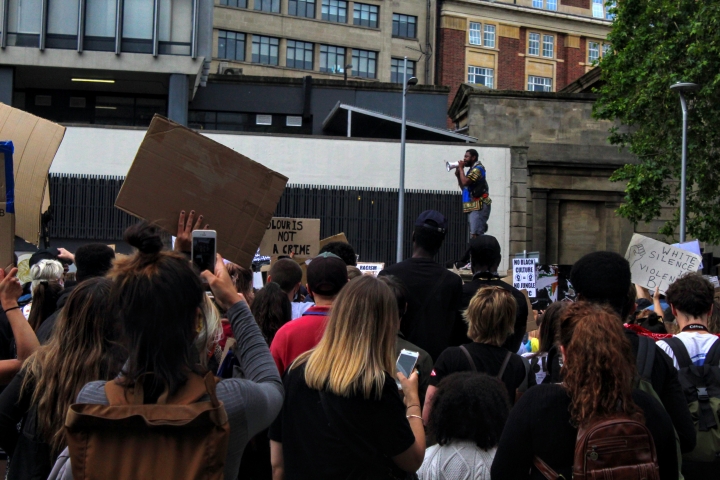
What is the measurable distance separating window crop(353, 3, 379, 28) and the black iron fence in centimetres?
3100

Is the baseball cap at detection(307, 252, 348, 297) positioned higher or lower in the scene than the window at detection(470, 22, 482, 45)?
lower

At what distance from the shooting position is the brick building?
190ft

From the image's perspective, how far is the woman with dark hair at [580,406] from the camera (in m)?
3.16

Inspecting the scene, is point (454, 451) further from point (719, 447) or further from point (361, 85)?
point (361, 85)

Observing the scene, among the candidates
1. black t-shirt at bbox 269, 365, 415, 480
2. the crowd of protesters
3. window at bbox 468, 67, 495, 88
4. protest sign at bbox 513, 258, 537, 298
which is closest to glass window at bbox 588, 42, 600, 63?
window at bbox 468, 67, 495, 88

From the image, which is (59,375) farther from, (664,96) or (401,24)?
(401,24)

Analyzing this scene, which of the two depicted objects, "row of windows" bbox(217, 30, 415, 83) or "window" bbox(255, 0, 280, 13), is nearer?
"row of windows" bbox(217, 30, 415, 83)

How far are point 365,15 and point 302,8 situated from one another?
413cm

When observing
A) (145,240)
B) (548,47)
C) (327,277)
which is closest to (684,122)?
(327,277)

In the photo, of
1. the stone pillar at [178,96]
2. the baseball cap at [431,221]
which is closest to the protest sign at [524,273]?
the baseball cap at [431,221]

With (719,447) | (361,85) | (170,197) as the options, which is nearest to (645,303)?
(719,447)

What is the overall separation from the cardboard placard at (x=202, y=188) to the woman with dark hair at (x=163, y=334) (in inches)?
50.6

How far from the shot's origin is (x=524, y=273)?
33.0 ft

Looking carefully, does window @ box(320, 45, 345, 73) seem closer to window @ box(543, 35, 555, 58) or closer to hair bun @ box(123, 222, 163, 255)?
window @ box(543, 35, 555, 58)
